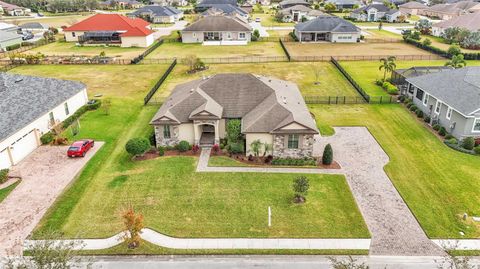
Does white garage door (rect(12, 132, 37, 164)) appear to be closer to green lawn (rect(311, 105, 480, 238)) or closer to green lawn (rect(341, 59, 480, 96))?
green lawn (rect(311, 105, 480, 238))

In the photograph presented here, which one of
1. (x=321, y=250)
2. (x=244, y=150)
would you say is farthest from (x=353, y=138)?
(x=321, y=250)

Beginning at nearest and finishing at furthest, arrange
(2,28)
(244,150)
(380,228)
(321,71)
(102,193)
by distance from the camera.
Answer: (380,228), (102,193), (244,150), (321,71), (2,28)

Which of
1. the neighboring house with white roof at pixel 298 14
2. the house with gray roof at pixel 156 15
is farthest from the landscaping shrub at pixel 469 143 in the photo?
the house with gray roof at pixel 156 15

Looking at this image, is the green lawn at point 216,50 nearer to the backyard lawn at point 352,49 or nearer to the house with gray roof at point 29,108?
the backyard lawn at point 352,49

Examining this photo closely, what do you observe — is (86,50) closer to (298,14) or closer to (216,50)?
(216,50)

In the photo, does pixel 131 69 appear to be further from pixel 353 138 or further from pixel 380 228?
pixel 380 228
